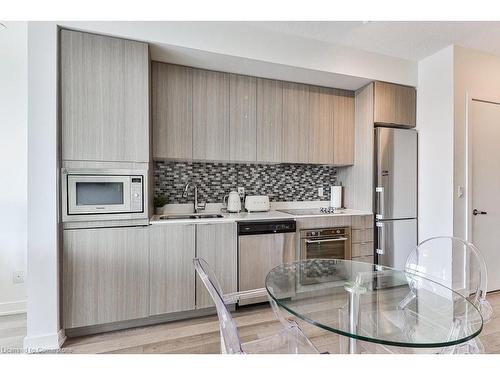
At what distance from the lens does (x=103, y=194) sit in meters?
2.11

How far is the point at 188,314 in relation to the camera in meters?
2.35

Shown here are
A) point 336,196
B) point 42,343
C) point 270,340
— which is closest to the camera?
point 270,340

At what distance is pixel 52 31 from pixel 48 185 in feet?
3.78

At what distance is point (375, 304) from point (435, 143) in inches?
86.8

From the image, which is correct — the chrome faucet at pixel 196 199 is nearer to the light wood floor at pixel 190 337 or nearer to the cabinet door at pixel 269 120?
the cabinet door at pixel 269 120

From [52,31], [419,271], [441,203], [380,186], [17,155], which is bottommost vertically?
[419,271]

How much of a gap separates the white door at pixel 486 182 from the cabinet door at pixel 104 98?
337 centimetres

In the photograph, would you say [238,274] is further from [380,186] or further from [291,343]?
[380,186]

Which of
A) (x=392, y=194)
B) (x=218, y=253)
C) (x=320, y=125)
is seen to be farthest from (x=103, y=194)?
(x=392, y=194)

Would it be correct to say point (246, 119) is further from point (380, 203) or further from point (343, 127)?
point (380, 203)

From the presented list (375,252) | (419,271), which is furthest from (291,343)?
(375,252)

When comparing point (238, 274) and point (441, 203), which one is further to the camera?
point (441, 203)

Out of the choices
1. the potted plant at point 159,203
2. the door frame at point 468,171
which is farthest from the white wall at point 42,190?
→ the door frame at point 468,171
